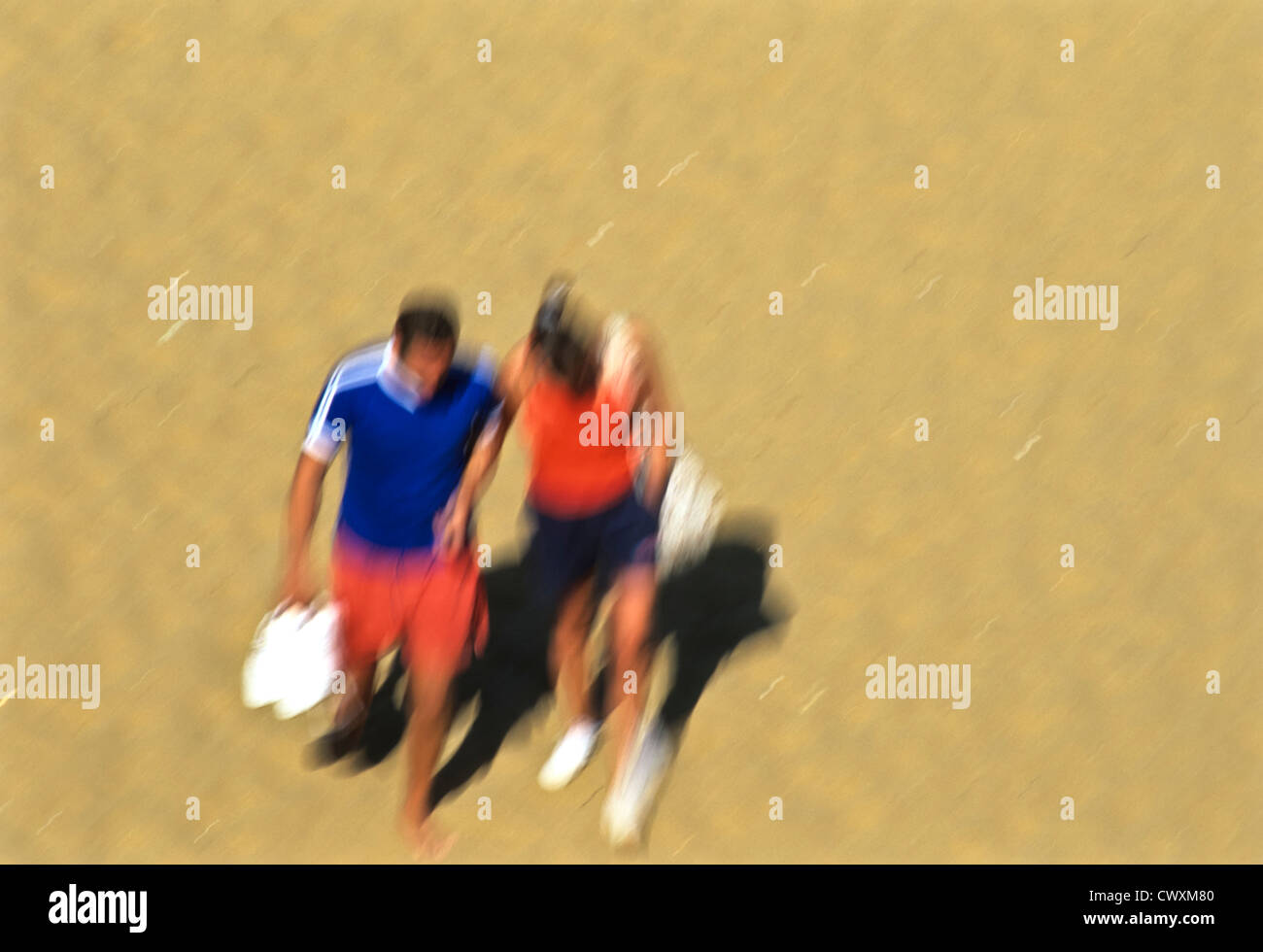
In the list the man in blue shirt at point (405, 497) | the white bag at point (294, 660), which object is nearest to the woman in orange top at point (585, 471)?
the man in blue shirt at point (405, 497)

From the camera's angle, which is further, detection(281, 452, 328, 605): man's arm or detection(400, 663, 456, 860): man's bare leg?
detection(400, 663, 456, 860): man's bare leg

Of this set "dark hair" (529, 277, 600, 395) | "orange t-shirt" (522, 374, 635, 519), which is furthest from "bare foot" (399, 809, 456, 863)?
"dark hair" (529, 277, 600, 395)

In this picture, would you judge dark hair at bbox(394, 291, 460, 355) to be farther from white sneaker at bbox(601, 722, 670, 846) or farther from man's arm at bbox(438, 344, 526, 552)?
white sneaker at bbox(601, 722, 670, 846)

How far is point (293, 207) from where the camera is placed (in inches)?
269

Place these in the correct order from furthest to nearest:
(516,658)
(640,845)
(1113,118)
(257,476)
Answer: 1. (1113,118)
2. (257,476)
3. (516,658)
4. (640,845)

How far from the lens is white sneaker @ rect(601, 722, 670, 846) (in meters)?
5.57

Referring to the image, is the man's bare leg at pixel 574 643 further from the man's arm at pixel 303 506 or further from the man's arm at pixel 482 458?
the man's arm at pixel 303 506

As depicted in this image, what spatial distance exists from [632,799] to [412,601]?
52.4 inches

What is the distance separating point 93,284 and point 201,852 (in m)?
2.83

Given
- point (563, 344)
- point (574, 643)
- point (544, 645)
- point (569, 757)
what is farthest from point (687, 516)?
point (563, 344)

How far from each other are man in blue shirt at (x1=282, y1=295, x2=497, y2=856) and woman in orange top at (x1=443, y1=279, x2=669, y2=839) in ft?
0.43

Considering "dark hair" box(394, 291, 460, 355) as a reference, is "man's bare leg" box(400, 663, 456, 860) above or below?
below

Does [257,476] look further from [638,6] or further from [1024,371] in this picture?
[1024,371]

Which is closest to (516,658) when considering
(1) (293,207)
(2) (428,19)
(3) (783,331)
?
(3) (783,331)
